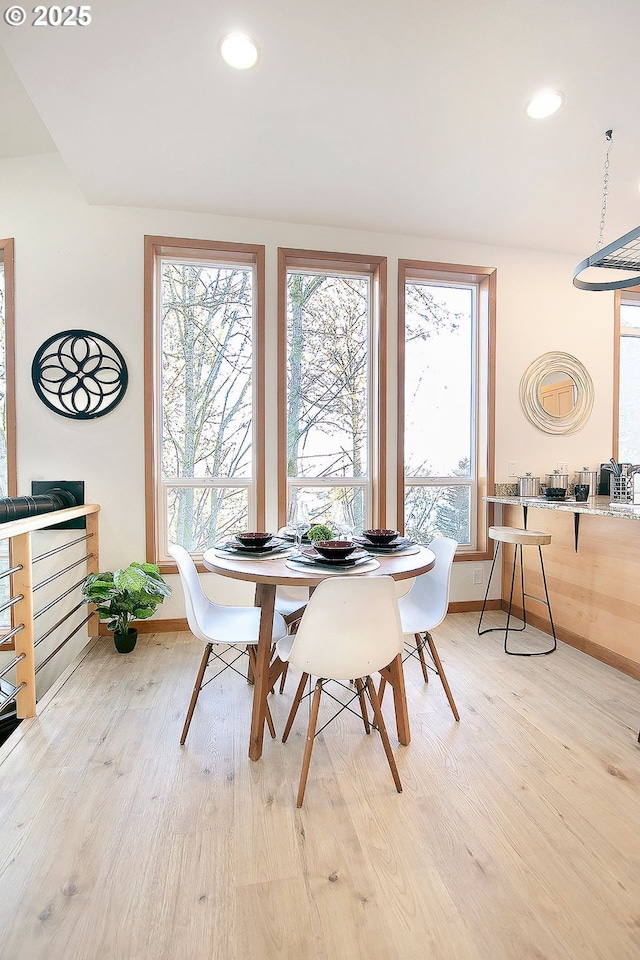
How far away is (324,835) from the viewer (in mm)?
1544

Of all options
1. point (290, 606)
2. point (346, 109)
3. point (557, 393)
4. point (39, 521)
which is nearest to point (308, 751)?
point (290, 606)

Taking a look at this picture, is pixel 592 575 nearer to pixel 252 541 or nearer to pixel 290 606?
pixel 290 606

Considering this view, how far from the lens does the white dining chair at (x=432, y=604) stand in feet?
7.20

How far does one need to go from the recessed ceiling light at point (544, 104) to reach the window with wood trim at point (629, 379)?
2.33 m

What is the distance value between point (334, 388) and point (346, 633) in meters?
2.41

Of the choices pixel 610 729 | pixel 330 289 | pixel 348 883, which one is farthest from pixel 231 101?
pixel 610 729

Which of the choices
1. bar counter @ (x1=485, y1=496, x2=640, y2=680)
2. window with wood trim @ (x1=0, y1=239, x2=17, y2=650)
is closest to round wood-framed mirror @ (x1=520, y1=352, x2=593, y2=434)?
bar counter @ (x1=485, y1=496, x2=640, y2=680)

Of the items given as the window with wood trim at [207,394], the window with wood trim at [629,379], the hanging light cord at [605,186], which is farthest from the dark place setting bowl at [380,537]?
the window with wood trim at [629,379]

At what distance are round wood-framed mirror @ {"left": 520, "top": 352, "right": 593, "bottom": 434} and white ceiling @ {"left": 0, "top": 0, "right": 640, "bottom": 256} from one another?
1.06m

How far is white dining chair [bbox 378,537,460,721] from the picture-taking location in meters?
2.19

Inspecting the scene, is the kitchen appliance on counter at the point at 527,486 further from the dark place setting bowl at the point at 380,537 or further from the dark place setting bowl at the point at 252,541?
the dark place setting bowl at the point at 252,541

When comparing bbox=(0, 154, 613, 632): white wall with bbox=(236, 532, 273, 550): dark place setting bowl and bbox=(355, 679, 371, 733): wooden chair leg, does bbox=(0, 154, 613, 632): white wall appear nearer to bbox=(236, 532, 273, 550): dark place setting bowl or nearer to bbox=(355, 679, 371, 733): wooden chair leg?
bbox=(236, 532, 273, 550): dark place setting bowl

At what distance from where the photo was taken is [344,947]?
1179 mm

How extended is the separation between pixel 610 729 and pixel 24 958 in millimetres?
2266
